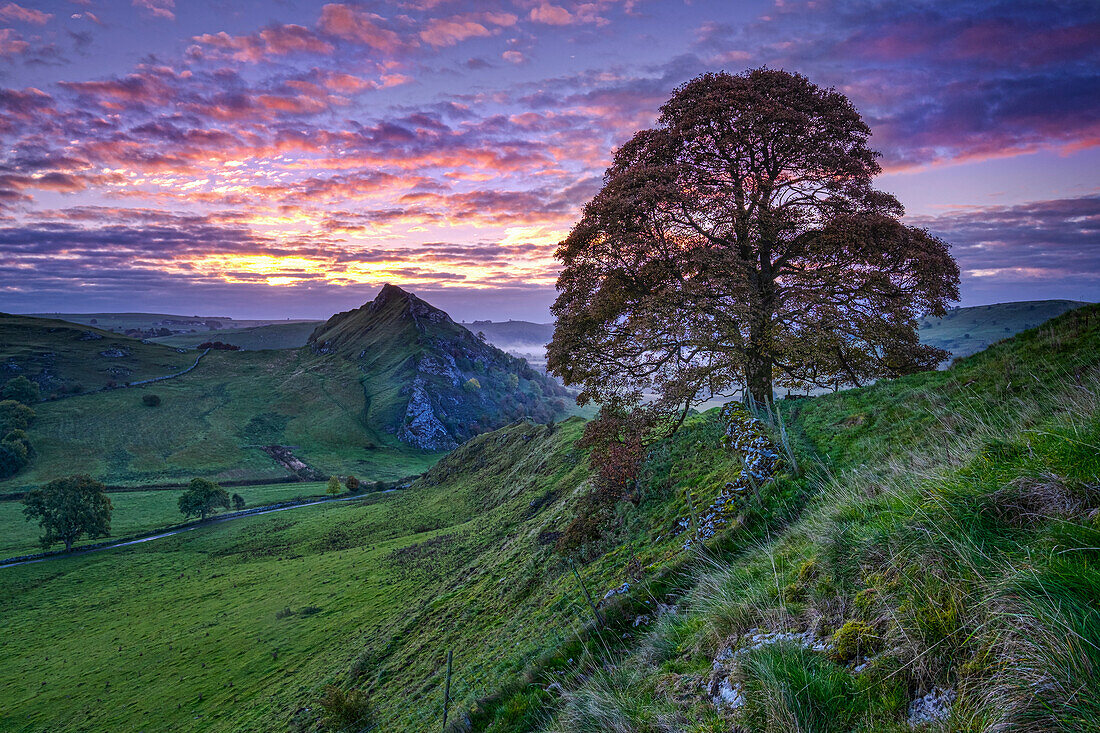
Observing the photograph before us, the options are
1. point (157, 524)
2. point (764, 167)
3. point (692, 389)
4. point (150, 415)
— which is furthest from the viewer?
point (150, 415)

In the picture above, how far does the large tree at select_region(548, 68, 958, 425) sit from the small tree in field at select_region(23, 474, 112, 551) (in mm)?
90734

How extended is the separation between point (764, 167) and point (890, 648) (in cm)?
1794

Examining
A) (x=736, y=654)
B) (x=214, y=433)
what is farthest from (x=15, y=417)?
(x=736, y=654)

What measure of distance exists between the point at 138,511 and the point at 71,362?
14467 cm

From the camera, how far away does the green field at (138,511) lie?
70.2m

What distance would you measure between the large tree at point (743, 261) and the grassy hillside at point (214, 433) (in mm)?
118373

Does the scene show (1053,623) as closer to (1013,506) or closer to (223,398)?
(1013,506)

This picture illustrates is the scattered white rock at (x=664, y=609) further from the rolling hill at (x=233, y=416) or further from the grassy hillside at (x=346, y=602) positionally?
the rolling hill at (x=233, y=416)

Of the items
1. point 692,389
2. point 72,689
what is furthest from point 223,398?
point 692,389

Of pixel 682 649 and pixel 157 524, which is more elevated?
pixel 682 649

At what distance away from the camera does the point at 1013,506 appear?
4.79 meters

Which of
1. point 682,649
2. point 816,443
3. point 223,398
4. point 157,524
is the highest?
point 816,443

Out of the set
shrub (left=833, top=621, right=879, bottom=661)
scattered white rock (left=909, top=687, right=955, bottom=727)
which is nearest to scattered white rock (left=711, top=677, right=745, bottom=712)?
shrub (left=833, top=621, right=879, bottom=661)

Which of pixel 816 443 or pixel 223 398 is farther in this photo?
pixel 223 398
